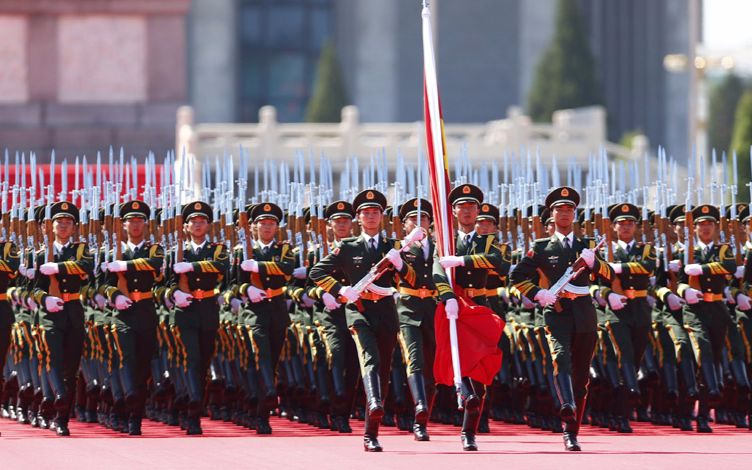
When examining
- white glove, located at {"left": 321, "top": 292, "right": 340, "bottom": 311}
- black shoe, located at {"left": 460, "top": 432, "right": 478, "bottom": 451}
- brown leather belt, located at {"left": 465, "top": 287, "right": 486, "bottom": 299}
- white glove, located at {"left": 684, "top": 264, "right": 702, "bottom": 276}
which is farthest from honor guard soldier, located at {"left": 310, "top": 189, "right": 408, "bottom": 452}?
white glove, located at {"left": 684, "top": 264, "right": 702, "bottom": 276}

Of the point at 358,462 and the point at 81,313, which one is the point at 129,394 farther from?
the point at 358,462

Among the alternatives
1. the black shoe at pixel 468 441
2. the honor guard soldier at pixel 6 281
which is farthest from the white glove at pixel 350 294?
the honor guard soldier at pixel 6 281

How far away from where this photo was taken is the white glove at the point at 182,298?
16203mm

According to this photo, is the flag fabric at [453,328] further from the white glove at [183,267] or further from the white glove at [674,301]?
the white glove at [674,301]

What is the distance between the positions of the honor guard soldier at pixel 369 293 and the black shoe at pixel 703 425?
3074 mm

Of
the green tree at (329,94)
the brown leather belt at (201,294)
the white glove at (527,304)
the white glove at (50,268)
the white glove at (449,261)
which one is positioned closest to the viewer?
the white glove at (449,261)

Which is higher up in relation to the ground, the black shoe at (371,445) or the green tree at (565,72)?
the green tree at (565,72)

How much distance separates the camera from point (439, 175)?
14.6 meters

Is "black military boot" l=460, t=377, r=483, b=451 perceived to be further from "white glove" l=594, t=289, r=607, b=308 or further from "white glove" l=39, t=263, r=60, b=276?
"white glove" l=39, t=263, r=60, b=276

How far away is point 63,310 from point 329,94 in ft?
142

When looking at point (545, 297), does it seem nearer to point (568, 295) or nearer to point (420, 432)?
point (568, 295)

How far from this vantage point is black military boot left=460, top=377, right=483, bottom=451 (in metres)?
14.3

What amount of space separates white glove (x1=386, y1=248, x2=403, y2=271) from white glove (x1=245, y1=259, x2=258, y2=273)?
83.9 inches

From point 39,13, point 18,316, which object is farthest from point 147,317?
point 39,13
